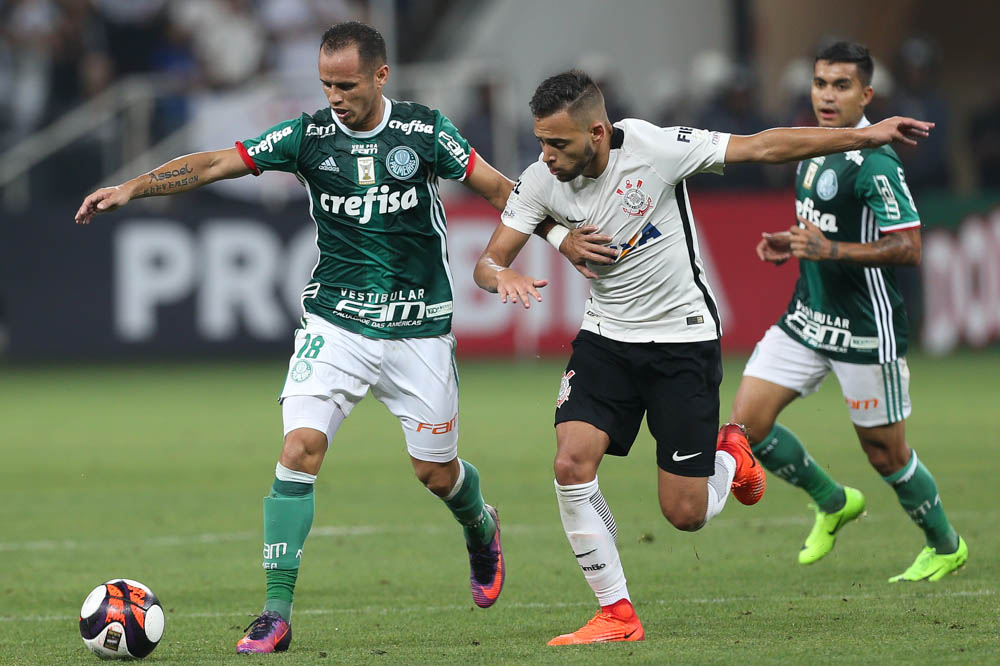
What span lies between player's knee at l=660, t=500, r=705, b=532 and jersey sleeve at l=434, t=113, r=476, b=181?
175 centimetres

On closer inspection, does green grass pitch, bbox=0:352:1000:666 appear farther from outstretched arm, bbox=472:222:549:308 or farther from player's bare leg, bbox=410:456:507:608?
outstretched arm, bbox=472:222:549:308

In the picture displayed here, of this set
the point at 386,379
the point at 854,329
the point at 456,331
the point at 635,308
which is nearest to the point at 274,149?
the point at 386,379

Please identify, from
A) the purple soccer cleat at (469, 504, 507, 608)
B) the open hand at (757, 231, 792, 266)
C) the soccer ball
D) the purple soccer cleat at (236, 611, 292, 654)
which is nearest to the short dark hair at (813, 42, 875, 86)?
the open hand at (757, 231, 792, 266)

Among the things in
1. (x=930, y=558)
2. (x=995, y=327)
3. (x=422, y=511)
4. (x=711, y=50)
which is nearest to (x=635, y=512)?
(x=422, y=511)

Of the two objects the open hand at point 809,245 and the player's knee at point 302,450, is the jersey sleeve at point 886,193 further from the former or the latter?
the player's knee at point 302,450

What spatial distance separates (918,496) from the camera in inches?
302

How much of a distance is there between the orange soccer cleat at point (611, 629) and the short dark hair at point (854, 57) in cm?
299

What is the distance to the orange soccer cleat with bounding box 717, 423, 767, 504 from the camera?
7.00 metres

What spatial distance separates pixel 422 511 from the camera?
10148 mm

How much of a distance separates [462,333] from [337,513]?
370 inches

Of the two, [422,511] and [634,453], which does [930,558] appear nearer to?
[422,511]

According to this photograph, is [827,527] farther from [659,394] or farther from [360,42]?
[360,42]

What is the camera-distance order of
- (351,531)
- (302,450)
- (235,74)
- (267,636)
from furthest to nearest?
(235,74)
(351,531)
(302,450)
(267,636)

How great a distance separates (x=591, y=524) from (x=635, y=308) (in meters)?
0.92
